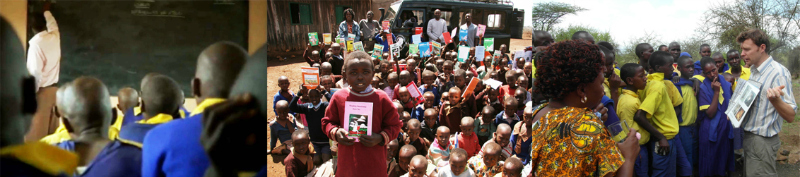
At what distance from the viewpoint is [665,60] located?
2.69 m

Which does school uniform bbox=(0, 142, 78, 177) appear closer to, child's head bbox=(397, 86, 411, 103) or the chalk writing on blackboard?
the chalk writing on blackboard

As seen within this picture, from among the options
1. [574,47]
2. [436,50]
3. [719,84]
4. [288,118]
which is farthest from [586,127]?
[436,50]

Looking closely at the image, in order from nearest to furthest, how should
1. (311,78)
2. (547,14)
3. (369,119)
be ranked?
(369,119) < (547,14) < (311,78)

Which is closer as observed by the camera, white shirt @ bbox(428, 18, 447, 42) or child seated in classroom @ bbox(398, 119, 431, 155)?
child seated in classroom @ bbox(398, 119, 431, 155)

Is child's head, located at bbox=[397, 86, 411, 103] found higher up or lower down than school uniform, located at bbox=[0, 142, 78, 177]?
higher up

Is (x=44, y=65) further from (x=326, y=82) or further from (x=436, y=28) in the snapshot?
(x=436, y=28)

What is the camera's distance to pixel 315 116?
3.80 metres

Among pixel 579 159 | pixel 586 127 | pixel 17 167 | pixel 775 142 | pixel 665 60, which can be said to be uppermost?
pixel 665 60

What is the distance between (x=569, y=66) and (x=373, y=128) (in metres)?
1.13

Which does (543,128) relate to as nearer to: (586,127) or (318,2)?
(586,127)

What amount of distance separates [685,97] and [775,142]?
2.23 feet

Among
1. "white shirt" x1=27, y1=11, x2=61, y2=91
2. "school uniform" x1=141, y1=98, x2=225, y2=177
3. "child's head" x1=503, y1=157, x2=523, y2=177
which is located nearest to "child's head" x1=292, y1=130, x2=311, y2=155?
"school uniform" x1=141, y1=98, x2=225, y2=177

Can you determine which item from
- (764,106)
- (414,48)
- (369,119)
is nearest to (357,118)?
(369,119)

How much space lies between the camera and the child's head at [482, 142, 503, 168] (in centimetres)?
325
